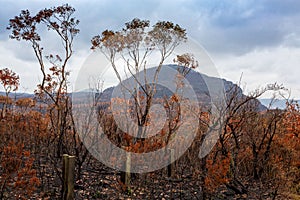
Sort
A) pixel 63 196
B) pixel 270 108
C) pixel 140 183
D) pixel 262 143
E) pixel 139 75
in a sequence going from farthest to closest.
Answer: pixel 139 75
pixel 270 108
pixel 262 143
pixel 140 183
pixel 63 196

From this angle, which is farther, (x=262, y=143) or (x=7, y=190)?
(x=262, y=143)

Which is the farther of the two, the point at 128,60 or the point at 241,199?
the point at 128,60

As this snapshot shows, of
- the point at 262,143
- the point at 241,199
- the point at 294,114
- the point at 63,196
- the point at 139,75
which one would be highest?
the point at 139,75

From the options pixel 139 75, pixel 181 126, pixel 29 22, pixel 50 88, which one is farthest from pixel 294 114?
pixel 29 22

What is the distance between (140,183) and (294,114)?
5830 millimetres

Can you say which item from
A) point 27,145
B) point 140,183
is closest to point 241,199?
point 140,183

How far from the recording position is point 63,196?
16.9ft

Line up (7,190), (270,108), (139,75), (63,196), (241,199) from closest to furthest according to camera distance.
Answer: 1. (63,196)
2. (7,190)
3. (241,199)
4. (270,108)
5. (139,75)

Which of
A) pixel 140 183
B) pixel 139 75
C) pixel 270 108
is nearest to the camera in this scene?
pixel 140 183

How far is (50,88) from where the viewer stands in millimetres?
9508

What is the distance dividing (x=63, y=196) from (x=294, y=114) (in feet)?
27.0

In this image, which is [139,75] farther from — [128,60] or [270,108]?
[270,108]

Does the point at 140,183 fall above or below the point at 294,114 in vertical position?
below

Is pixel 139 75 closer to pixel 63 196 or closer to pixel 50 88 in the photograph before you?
pixel 50 88
